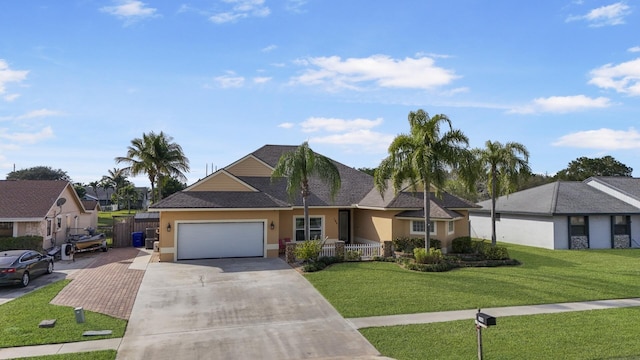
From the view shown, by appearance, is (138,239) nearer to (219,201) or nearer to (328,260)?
(219,201)

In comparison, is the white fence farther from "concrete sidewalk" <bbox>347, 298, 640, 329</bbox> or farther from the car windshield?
the car windshield

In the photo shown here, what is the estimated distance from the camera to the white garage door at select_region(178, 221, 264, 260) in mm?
20125

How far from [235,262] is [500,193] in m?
16.4

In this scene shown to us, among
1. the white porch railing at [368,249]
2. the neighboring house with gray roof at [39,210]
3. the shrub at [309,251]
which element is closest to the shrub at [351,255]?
the white porch railing at [368,249]

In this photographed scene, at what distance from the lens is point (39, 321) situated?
34.2 feet

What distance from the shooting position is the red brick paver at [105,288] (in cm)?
1193

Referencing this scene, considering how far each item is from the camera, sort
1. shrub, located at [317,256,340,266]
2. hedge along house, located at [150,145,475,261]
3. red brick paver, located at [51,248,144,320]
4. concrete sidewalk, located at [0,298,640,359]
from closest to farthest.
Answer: concrete sidewalk, located at [0,298,640,359]
red brick paver, located at [51,248,144,320]
shrub, located at [317,256,340,266]
hedge along house, located at [150,145,475,261]

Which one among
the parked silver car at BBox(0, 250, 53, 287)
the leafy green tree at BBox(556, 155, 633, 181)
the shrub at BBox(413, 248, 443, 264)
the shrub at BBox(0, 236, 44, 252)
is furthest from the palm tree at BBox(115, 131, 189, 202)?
the leafy green tree at BBox(556, 155, 633, 181)

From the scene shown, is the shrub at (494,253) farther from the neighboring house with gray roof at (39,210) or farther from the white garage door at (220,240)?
the neighboring house with gray roof at (39,210)

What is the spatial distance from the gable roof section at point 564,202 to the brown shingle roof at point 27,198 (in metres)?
27.6

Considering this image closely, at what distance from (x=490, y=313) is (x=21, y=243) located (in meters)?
23.7

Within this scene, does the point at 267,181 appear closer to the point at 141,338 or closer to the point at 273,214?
the point at 273,214

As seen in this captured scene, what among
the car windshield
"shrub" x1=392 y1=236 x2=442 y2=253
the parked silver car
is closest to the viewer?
the parked silver car

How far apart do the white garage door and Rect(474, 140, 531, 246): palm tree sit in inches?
536
